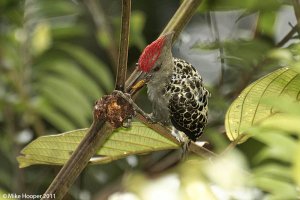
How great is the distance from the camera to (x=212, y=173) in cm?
116

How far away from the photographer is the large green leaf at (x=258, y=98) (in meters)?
1.19

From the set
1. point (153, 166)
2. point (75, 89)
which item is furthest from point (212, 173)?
point (75, 89)

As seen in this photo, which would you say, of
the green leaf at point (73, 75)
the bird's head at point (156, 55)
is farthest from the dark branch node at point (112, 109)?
the green leaf at point (73, 75)

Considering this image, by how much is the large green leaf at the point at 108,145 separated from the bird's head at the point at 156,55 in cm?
13

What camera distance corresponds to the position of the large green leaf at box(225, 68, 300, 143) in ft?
3.91

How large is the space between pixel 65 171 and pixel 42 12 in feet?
3.64

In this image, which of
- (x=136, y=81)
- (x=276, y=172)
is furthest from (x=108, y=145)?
(x=276, y=172)

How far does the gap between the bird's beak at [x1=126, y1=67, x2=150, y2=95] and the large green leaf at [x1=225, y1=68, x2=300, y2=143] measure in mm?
181

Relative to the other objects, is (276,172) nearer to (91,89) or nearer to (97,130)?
(97,130)

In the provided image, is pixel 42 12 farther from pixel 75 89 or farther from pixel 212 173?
pixel 212 173

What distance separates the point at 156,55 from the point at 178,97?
25 cm

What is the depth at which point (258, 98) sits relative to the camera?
121 cm

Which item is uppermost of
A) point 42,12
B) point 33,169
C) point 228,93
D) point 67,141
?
point 42,12

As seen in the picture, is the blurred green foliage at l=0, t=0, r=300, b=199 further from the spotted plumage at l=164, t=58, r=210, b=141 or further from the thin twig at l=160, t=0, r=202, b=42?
the thin twig at l=160, t=0, r=202, b=42
